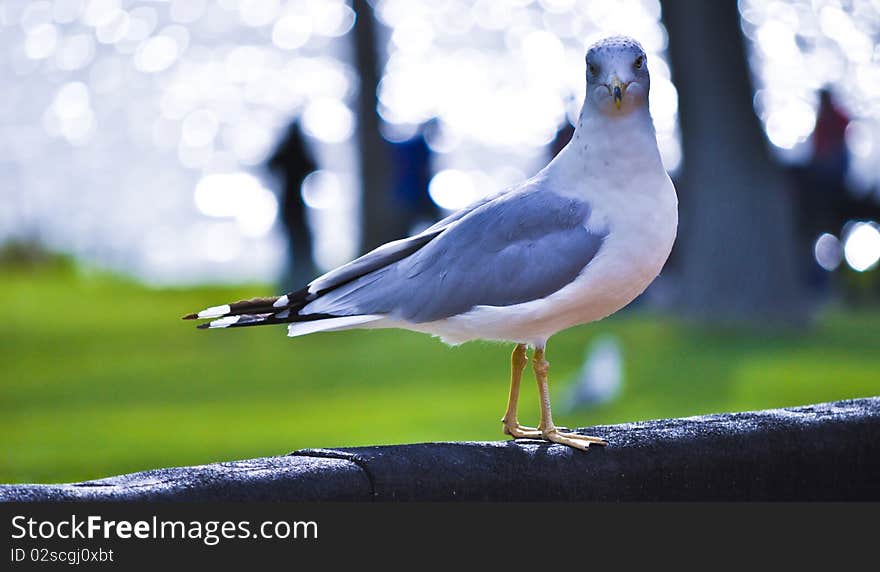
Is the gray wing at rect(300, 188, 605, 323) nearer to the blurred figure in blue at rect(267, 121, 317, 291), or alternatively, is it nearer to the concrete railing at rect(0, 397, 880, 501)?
the concrete railing at rect(0, 397, 880, 501)

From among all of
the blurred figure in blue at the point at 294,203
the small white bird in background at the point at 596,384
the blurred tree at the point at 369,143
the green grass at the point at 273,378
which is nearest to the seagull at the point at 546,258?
the green grass at the point at 273,378

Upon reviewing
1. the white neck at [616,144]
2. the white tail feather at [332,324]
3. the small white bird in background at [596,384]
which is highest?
the white neck at [616,144]

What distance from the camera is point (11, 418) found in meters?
5.97

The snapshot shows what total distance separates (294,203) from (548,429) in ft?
22.6

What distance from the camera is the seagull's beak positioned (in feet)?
7.35

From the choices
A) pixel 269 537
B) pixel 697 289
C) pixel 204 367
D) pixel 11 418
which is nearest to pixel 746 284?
pixel 697 289

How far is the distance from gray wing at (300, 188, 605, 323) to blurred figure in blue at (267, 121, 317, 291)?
21.0ft

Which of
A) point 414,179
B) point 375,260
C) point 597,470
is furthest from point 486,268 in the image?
point 414,179

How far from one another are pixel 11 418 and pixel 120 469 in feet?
4.62

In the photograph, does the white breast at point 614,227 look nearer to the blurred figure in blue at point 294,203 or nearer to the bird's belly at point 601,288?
the bird's belly at point 601,288

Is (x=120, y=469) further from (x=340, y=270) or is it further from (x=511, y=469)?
(x=511, y=469)

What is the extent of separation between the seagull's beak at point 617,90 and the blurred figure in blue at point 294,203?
21.7 feet

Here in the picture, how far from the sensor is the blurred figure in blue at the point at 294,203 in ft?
28.9

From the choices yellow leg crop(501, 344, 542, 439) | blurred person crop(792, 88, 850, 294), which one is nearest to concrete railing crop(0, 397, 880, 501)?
yellow leg crop(501, 344, 542, 439)
